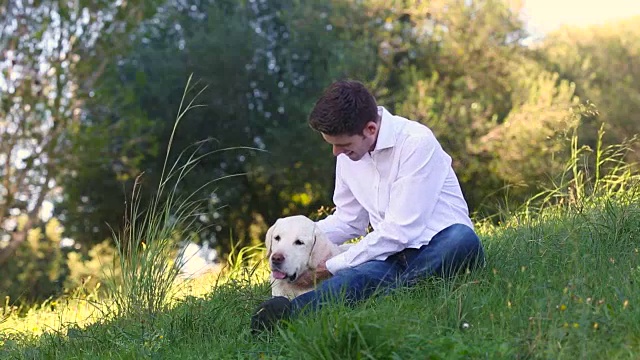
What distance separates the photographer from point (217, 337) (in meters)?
4.30

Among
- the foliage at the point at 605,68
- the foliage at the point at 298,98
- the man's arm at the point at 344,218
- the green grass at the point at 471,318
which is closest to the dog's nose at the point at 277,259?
the green grass at the point at 471,318

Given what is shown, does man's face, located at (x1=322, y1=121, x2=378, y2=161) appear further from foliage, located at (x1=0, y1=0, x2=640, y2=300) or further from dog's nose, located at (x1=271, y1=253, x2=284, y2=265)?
foliage, located at (x1=0, y1=0, x2=640, y2=300)

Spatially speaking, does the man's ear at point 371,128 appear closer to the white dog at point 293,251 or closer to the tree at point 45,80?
the white dog at point 293,251

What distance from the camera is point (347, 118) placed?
4367 millimetres

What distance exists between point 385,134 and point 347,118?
30cm

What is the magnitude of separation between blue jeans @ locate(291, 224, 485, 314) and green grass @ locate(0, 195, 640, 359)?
9 cm

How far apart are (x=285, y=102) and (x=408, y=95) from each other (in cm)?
292

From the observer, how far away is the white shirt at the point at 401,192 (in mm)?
4441

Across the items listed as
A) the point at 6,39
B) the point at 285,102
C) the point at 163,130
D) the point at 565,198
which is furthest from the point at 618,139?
the point at 565,198

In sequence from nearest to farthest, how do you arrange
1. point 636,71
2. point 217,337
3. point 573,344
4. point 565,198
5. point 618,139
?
point 573,344, point 217,337, point 565,198, point 618,139, point 636,71

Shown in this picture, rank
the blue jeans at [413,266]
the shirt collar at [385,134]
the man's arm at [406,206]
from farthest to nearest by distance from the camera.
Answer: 1. the shirt collar at [385,134]
2. the man's arm at [406,206]
3. the blue jeans at [413,266]

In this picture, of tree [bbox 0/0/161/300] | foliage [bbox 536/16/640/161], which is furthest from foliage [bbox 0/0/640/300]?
tree [bbox 0/0/161/300]

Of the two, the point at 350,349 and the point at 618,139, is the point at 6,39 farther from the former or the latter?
the point at 618,139

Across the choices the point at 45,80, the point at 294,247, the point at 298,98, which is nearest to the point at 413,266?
the point at 294,247
